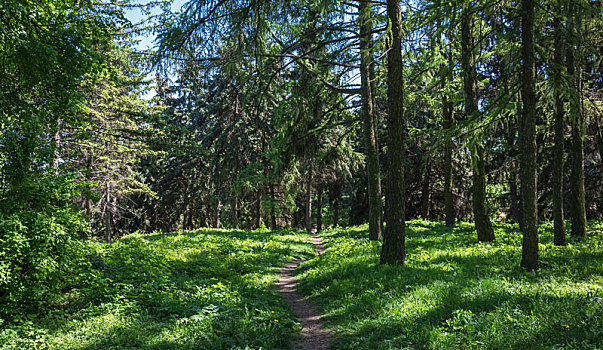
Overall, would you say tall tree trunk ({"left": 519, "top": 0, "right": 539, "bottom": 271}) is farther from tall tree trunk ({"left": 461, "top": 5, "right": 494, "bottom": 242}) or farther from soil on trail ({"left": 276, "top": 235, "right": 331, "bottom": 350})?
soil on trail ({"left": 276, "top": 235, "right": 331, "bottom": 350})

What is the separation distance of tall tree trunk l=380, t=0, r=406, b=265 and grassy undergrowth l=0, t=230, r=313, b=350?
9.88 ft


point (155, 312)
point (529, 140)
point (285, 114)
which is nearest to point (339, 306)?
point (155, 312)

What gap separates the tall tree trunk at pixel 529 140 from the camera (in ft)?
23.1

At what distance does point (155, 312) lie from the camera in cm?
588

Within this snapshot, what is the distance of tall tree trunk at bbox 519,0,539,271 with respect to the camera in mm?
7031

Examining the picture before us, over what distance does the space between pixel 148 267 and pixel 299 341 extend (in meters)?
4.48

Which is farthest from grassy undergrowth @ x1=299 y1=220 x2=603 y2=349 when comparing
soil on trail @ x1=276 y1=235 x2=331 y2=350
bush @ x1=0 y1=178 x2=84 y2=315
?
bush @ x1=0 y1=178 x2=84 y2=315

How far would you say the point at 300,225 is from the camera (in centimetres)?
4041

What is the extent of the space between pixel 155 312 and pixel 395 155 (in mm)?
6072

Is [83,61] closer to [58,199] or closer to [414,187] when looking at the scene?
[58,199]

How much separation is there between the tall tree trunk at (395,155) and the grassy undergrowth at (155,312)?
3.01m

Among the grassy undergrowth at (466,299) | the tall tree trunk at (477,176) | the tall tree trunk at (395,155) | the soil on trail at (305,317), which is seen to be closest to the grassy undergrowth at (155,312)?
the soil on trail at (305,317)

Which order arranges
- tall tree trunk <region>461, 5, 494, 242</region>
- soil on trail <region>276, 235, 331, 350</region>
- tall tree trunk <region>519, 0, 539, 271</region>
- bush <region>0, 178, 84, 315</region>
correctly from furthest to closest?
tall tree trunk <region>461, 5, 494, 242</region>
tall tree trunk <region>519, 0, 539, 271</region>
soil on trail <region>276, 235, 331, 350</region>
bush <region>0, 178, 84, 315</region>

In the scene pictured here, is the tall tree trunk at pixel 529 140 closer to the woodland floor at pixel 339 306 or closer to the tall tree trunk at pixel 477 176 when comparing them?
the woodland floor at pixel 339 306
